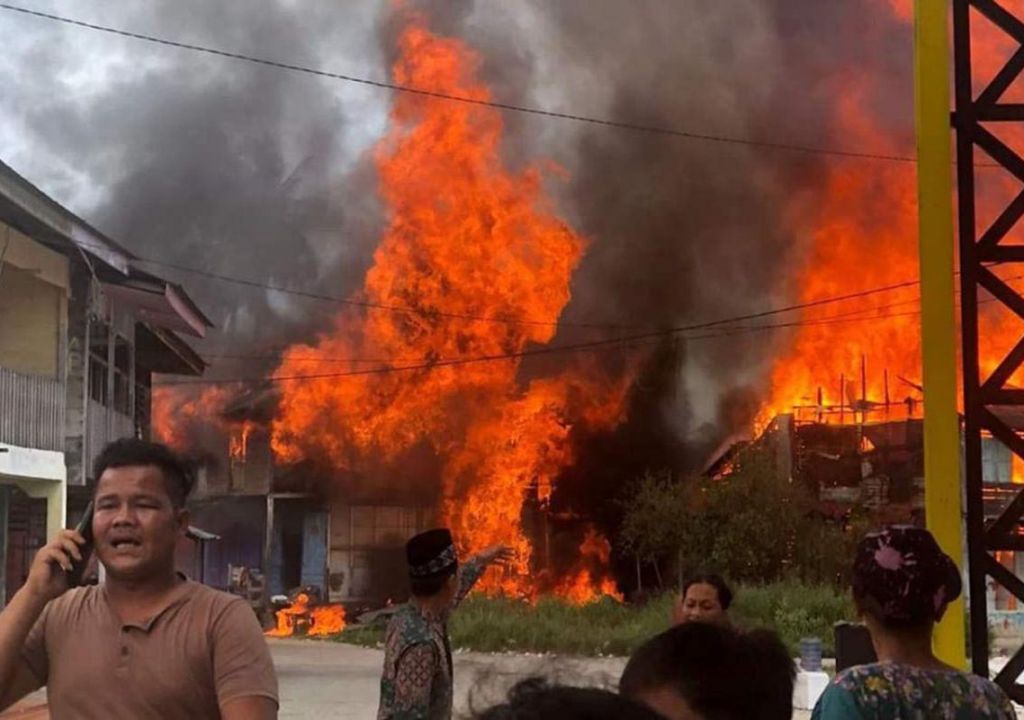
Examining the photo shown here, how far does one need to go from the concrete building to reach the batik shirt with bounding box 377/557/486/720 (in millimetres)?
3522

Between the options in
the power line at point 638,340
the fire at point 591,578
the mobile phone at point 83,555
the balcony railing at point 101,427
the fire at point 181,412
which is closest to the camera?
the mobile phone at point 83,555

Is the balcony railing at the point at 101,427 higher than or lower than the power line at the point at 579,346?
lower

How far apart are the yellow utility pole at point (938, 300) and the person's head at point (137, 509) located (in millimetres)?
2921

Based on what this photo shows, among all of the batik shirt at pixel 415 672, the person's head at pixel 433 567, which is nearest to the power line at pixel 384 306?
the person's head at pixel 433 567

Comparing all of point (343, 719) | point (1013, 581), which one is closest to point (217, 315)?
point (343, 719)

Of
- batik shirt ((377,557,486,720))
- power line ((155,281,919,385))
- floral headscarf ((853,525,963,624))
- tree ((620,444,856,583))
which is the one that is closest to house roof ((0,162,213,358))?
power line ((155,281,919,385))

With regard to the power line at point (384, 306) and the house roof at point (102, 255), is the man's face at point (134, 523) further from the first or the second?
the power line at point (384, 306)

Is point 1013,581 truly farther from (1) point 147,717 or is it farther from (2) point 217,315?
(2) point 217,315

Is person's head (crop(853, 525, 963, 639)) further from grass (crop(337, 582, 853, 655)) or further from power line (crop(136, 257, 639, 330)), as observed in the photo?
grass (crop(337, 582, 853, 655))

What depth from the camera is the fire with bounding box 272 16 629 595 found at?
8523mm

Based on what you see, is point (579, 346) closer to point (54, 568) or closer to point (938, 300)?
point (938, 300)

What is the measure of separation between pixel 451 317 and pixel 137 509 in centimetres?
683

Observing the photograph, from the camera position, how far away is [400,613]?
10.8 feet

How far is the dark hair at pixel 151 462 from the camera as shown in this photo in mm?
2287
